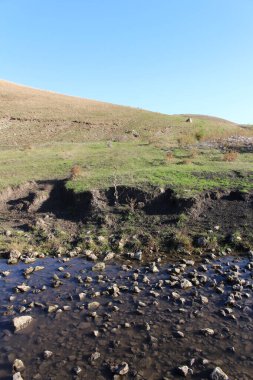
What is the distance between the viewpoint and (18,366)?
23.3 ft

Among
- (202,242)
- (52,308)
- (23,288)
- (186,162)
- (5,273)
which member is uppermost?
(186,162)

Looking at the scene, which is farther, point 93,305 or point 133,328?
point 93,305

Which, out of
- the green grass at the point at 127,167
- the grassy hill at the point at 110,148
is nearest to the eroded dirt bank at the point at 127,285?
the green grass at the point at 127,167

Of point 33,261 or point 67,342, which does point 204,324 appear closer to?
point 67,342

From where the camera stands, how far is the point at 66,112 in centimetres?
5581

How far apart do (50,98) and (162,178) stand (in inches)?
2077

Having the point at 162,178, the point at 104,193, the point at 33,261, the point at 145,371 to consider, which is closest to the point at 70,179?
the point at 104,193

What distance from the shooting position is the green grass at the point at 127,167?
1952 cm

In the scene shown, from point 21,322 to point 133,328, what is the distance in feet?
9.05

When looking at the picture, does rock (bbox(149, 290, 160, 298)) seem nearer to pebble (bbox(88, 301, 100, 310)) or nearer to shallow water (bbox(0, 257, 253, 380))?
shallow water (bbox(0, 257, 253, 380))

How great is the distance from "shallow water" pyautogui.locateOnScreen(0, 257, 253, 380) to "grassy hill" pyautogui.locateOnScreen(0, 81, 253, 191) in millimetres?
8293

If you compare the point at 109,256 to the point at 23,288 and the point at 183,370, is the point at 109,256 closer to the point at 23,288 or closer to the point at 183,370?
the point at 23,288

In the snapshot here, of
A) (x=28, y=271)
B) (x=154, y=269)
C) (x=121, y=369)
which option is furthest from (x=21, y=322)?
(x=154, y=269)

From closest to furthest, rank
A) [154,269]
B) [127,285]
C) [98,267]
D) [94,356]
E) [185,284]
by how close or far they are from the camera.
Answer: [94,356]
[185,284]
[127,285]
[154,269]
[98,267]
